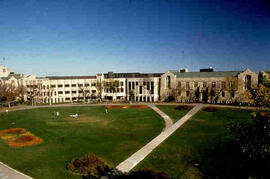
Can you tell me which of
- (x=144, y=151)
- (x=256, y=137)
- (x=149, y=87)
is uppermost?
(x=149, y=87)

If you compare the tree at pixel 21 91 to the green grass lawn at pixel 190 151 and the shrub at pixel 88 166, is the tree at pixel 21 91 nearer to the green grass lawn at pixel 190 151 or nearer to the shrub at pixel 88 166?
the shrub at pixel 88 166

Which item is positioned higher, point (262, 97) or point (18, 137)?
point (262, 97)

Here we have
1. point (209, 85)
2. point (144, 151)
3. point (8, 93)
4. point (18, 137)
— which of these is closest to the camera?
point (144, 151)

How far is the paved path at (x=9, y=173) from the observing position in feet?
69.5

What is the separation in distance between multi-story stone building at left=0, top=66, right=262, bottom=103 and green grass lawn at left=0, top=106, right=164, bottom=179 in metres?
33.3

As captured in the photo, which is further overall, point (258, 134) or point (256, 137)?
point (258, 134)

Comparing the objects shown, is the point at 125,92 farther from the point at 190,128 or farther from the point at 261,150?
the point at 261,150

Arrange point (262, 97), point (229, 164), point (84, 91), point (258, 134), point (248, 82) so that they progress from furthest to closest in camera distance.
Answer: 1. point (84, 91)
2. point (248, 82)
3. point (229, 164)
4. point (262, 97)
5. point (258, 134)

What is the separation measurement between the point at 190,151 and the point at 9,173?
2487 centimetres

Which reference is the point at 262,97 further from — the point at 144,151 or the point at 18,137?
the point at 18,137

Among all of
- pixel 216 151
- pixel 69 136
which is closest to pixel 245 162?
pixel 216 151

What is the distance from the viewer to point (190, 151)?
1097 inches

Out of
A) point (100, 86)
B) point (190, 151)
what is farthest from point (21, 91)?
point (190, 151)

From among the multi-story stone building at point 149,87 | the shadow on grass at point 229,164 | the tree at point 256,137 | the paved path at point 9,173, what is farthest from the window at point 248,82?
the paved path at point 9,173
